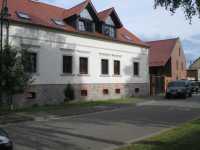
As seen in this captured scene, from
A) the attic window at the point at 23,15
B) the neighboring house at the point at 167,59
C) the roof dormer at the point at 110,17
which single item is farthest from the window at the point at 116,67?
the neighboring house at the point at 167,59

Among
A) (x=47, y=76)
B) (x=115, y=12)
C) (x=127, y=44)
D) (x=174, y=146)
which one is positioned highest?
(x=115, y=12)

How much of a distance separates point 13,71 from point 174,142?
1241 centimetres

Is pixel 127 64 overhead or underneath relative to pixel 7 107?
overhead

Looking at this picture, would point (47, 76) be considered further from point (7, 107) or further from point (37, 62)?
point (7, 107)

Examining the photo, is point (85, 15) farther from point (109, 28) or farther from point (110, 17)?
point (110, 17)

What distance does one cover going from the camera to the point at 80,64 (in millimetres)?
28172

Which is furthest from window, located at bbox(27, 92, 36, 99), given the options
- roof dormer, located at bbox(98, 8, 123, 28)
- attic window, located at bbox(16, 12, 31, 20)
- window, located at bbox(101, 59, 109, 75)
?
roof dormer, located at bbox(98, 8, 123, 28)

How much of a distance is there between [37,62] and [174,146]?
16975mm

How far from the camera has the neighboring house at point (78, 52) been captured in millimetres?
24219

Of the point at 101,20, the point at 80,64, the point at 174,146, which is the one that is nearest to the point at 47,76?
the point at 80,64

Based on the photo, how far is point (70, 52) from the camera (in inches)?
1065

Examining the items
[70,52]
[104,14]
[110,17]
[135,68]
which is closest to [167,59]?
[135,68]

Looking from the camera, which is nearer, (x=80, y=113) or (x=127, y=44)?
(x=80, y=113)

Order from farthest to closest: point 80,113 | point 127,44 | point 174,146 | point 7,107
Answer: point 127,44 < point 7,107 < point 80,113 < point 174,146
